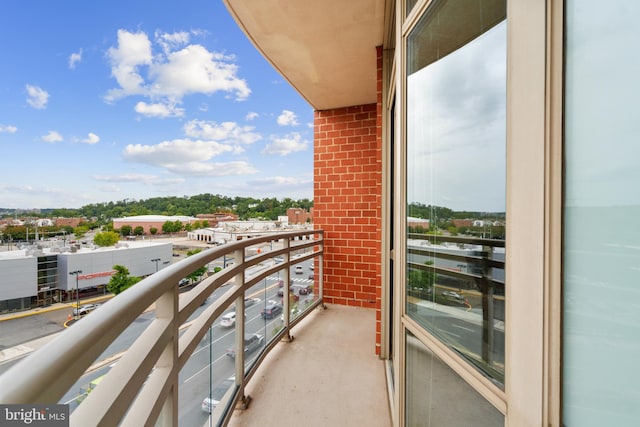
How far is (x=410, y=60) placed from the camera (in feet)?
4.01

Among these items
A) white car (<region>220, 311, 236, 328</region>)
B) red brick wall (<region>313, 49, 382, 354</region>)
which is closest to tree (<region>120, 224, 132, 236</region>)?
white car (<region>220, 311, 236, 328</region>)

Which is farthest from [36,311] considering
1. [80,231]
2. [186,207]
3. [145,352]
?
[186,207]

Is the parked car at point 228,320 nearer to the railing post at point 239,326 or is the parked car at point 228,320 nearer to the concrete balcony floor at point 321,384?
the railing post at point 239,326

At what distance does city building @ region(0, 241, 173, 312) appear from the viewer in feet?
4.19

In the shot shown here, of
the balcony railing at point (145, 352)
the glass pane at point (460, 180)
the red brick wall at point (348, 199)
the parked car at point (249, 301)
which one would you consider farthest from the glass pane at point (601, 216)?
the red brick wall at point (348, 199)

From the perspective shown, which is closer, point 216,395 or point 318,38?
point 216,395

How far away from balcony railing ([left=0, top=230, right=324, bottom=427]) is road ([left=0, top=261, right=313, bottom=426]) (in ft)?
0.08

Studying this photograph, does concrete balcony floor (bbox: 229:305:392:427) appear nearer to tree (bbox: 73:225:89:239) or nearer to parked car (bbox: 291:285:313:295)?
parked car (bbox: 291:285:313:295)

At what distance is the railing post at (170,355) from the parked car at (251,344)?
2.42ft

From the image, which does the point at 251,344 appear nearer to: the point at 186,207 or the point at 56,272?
the point at 56,272

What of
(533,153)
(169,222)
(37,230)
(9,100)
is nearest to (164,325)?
(533,153)

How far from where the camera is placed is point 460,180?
784 mm

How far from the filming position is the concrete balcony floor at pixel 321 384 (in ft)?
5.47

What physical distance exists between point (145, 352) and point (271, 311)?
1.74 meters
